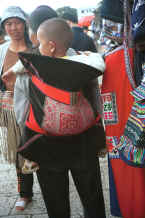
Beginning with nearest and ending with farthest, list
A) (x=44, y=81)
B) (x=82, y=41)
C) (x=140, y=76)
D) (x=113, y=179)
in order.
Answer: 1. (x=44, y=81)
2. (x=140, y=76)
3. (x=113, y=179)
4. (x=82, y=41)

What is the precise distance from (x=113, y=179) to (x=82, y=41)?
2050 mm

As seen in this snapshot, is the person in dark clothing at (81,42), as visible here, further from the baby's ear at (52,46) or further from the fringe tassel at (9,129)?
the baby's ear at (52,46)

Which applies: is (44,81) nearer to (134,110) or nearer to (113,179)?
(134,110)

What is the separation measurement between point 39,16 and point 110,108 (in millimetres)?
1052

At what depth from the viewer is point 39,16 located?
213 cm

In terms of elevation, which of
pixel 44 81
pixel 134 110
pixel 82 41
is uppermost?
pixel 82 41

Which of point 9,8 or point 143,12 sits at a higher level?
point 9,8

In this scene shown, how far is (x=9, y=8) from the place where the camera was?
2207 millimetres

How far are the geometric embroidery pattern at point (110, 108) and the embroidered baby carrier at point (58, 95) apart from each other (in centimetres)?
22

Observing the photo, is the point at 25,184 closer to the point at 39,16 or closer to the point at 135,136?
the point at 135,136

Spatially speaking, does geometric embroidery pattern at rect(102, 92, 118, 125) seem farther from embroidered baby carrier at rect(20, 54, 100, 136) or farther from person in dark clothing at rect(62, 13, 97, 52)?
person in dark clothing at rect(62, 13, 97, 52)

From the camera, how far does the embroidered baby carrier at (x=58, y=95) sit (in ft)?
4.19

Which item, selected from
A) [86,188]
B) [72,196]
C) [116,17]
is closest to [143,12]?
[116,17]

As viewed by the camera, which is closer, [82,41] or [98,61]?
[98,61]
